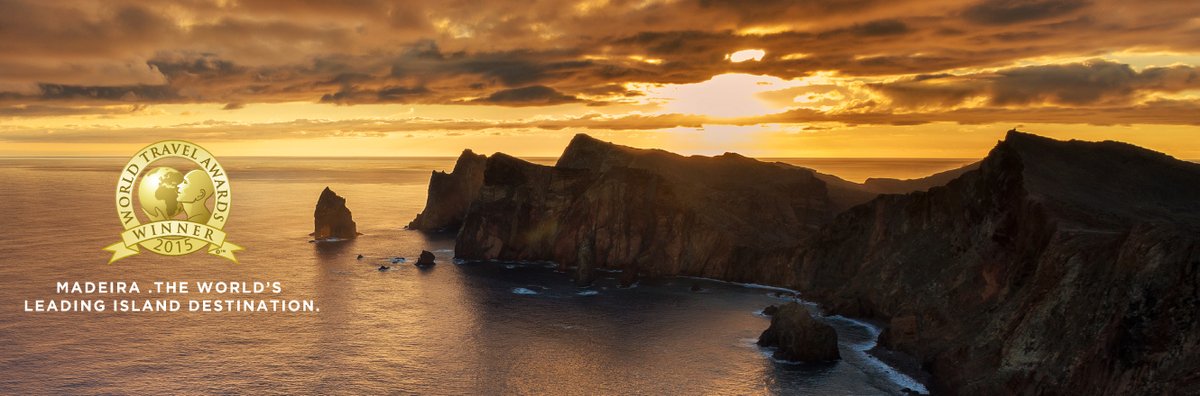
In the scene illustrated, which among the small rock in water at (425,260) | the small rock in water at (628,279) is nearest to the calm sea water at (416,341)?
the small rock in water at (628,279)

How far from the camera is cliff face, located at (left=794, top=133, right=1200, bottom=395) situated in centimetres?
5388

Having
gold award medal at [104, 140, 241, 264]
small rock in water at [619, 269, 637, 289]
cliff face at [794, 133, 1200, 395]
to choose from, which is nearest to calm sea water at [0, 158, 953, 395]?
small rock in water at [619, 269, 637, 289]

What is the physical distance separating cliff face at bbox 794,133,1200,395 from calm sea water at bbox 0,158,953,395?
28.4 feet

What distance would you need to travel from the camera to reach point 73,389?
75188 millimetres

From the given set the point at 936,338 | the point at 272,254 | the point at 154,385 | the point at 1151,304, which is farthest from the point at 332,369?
the point at 272,254

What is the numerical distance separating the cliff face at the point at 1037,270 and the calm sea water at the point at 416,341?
8.65 meters

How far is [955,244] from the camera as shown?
96750 millimetres

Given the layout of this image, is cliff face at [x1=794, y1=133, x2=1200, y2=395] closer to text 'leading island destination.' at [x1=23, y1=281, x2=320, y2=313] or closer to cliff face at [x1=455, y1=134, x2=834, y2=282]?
cliff face at [x1=455, y1=134, x2=834, y2=282]

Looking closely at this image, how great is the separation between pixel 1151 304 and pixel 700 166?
143260 millimetres

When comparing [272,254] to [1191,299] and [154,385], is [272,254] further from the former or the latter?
[1191,299]

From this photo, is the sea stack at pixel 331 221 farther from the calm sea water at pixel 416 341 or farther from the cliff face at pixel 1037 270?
the cliff face at pixel 1037 270

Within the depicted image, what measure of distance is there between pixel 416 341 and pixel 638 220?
69241 millimetres

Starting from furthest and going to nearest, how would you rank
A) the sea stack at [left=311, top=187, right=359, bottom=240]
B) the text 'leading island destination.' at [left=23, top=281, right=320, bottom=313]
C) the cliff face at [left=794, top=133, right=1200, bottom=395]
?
the sea stack at [left=311, top=187, right=359, bottom=240] → the text 'leading island destination.' at [left=23, top=281, right=320, bottom=313] → the cliff face at [left=794, top=133, right=1200, bottom=395]

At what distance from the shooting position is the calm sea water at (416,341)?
78750 mm
